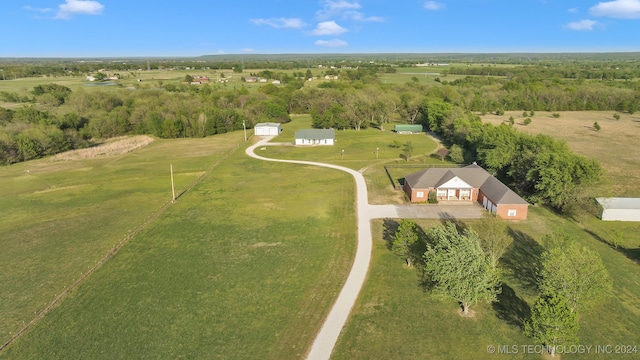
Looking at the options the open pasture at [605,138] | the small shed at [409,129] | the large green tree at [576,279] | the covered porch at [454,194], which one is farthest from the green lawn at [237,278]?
the small shed at [409,129]

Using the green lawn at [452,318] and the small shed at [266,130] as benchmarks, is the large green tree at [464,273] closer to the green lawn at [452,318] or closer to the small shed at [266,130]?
the green lawn at [452,318]

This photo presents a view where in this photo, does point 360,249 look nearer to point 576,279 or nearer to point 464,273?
point 464,273

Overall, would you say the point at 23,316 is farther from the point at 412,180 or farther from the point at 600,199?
the point at 600,199

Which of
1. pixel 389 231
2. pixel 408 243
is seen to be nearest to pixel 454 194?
pixel 389 231

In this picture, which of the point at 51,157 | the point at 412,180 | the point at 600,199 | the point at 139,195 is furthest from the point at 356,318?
the point at 51,157

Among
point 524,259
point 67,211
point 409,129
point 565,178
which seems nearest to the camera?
point 524,259

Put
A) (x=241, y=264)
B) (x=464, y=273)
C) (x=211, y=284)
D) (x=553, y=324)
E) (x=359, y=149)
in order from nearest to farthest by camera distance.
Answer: (x=553, y=324), (x=464, y=273), (x=211, y=284), (x=241, y=264), (x=359, y=149)
